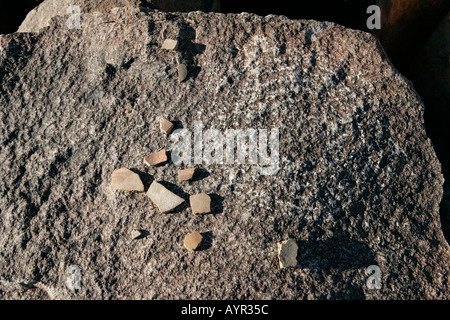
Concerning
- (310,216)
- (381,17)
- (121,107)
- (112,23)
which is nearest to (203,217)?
(310,216)

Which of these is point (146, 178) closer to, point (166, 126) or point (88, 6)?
point (166, 126)

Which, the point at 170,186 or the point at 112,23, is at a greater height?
the point at 112,23

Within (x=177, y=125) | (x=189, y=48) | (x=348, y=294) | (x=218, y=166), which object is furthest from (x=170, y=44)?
(x=348, y=294)

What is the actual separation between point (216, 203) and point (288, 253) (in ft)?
0.67

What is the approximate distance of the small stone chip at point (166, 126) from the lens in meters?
1.06

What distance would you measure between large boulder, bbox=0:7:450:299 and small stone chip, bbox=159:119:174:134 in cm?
2

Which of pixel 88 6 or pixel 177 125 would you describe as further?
pixel 88 6

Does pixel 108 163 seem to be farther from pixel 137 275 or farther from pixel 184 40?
pixel 184 40

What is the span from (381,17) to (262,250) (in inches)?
42.1

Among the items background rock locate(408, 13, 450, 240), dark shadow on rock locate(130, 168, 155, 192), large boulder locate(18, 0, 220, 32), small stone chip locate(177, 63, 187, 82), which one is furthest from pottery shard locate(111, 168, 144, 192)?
background rock locate(408, 13, 450, 240)

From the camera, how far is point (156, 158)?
1.04 metres

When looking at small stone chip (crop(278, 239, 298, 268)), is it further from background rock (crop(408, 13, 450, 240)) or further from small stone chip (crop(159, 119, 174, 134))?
background rock (crop(408, 13, 450, 240))

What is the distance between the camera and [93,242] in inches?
39.6

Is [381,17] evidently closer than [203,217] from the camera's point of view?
No
